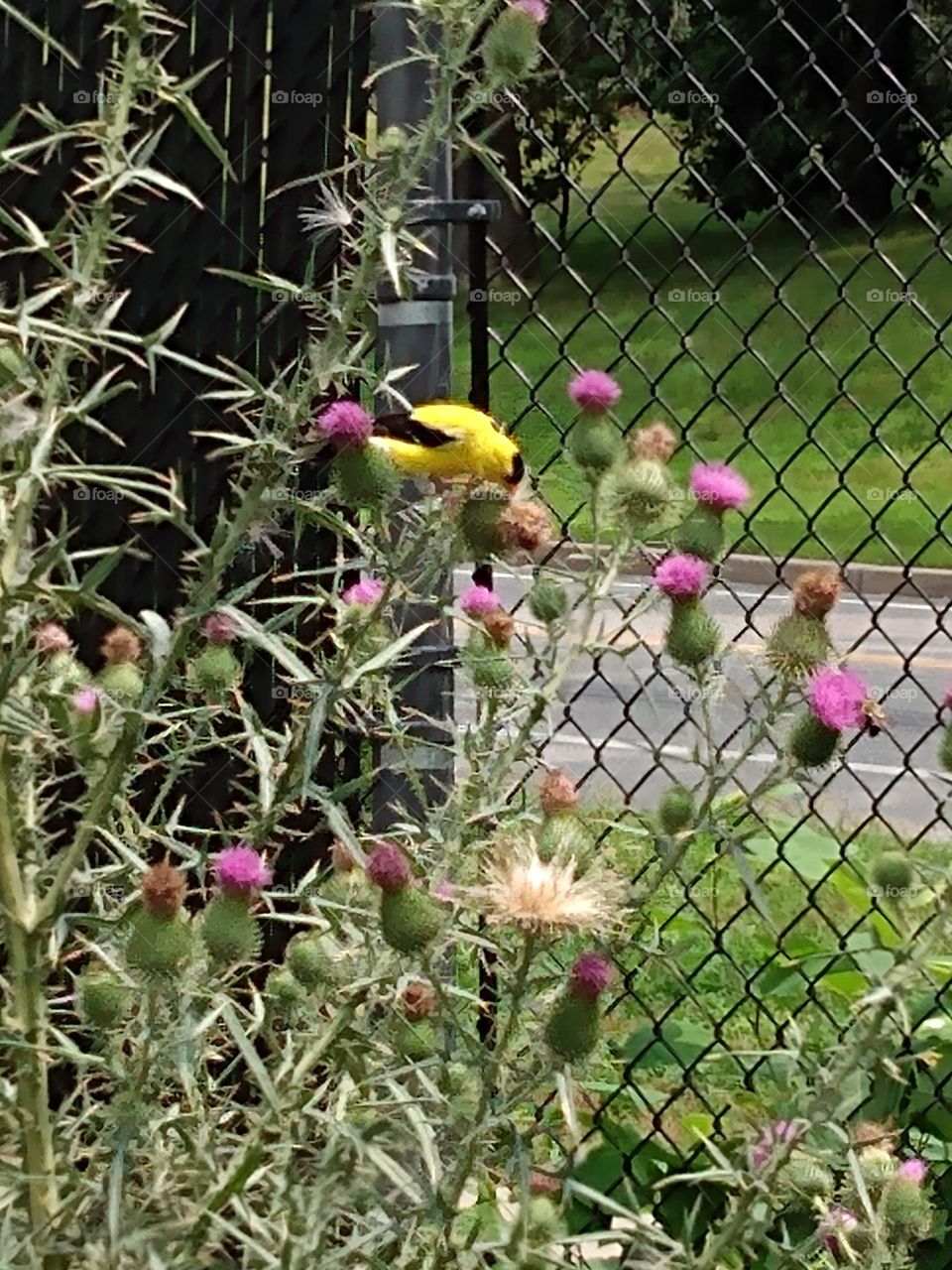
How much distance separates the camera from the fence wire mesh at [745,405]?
2.29 m

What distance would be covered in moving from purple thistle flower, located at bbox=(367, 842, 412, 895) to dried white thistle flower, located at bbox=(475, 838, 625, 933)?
0.22 feet

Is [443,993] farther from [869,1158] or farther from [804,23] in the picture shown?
[804,23]

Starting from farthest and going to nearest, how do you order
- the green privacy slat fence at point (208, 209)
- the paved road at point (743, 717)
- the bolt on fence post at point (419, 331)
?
the paved road at point (743, 717)
the green privacy slat fence at point (208, 209)
the bolt on fence post at point (419, 331)

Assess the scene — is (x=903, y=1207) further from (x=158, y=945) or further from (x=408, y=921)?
(x=158, y=945)

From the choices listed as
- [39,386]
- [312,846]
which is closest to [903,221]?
[312,846]

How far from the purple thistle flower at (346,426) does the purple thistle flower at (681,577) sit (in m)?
0.32

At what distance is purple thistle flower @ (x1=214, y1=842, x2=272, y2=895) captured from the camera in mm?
1363

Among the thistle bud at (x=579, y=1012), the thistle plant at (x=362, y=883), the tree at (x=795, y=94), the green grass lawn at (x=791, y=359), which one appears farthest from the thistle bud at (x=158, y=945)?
the green grass lawn at (x=791, y=359)

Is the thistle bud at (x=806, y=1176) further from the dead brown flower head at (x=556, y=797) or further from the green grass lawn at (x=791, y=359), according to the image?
the green grass lawn at (x=791, y=359)

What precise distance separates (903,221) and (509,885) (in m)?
10.6

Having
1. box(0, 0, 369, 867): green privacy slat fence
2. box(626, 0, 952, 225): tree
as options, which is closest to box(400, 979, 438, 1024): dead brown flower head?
box(0, 0, 369, 867): green privacy slat fence

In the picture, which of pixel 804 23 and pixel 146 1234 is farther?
pixel 804 23

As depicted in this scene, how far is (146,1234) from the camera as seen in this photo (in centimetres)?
129

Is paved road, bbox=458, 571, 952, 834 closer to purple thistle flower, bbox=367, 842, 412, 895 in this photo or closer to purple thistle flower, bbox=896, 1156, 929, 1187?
purple thistle flower, bbox=896, 1156, 929, 1187
